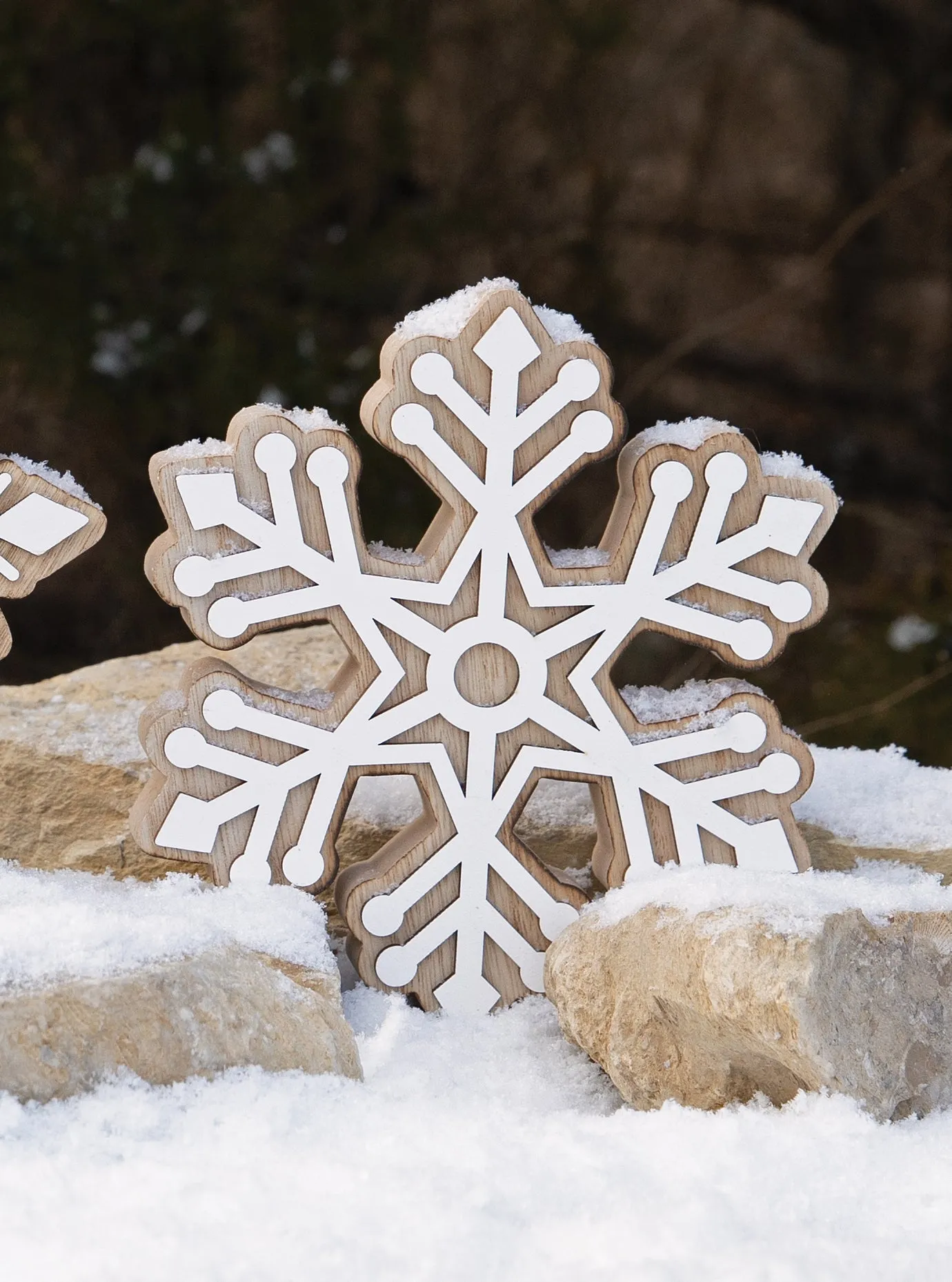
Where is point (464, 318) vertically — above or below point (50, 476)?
above

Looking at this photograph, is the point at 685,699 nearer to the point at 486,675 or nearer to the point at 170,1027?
the point at 486,675

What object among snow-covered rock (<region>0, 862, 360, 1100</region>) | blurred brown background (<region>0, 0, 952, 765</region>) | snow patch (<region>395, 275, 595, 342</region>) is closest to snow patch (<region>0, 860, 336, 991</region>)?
snow-covered rock (<region>0, 862, 360, 1100</region>)

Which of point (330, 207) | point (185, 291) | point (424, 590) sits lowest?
point (424, 590)

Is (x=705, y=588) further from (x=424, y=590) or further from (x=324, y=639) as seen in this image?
(x=324, y=639)

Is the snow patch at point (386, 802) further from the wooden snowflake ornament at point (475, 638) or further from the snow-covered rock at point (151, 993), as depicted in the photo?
the snow-covered rock at point (151, 993)

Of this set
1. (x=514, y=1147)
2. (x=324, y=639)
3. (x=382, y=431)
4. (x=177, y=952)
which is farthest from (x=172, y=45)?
(x=514, y=1147)

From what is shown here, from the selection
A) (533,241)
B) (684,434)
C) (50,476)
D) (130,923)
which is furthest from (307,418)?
(533,241)
